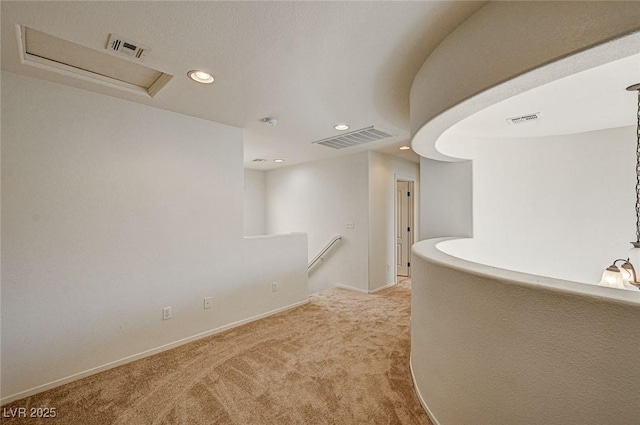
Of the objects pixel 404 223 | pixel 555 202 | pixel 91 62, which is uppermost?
pixel 91 62

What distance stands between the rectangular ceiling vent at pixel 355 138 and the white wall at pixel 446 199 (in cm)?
70

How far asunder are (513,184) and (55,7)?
12.6 feet

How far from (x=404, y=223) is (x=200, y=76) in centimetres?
479

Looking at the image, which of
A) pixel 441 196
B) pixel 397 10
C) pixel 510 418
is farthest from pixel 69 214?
pixel 441 196

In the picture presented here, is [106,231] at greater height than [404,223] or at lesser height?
greater

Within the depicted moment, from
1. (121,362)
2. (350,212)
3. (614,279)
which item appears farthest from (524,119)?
(121,362)

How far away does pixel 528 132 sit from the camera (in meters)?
2.68

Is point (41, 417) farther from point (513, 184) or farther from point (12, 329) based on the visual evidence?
point (513, 184)

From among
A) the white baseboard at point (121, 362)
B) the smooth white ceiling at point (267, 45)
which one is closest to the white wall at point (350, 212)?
the white baseboard at point (121, 362)

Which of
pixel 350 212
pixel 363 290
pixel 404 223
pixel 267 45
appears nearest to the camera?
pixel 267 45

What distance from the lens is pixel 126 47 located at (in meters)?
1.69

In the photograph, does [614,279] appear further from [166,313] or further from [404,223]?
[404,223]

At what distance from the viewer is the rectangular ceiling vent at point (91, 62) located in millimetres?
1716

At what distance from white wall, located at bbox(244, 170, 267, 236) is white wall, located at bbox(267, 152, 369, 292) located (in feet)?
1.72
